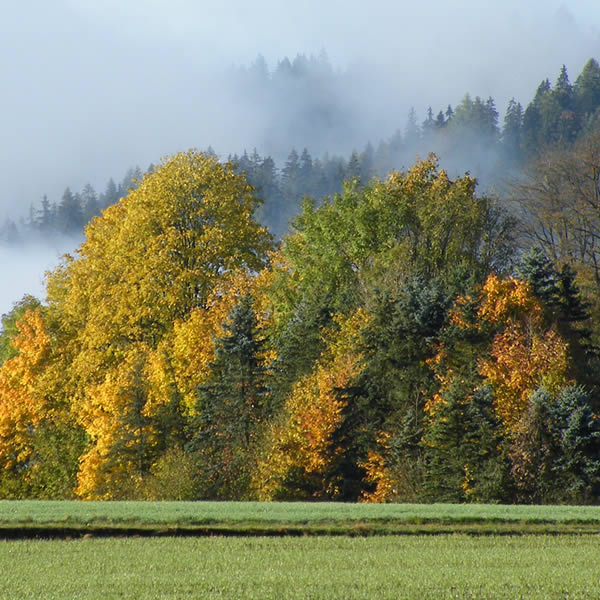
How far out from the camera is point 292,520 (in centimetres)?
2689

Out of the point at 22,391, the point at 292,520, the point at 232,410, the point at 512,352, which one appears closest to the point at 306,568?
the point at 292,520

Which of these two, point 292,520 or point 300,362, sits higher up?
point 300,362

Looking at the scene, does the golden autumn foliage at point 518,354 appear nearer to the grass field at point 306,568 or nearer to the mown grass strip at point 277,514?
the mown grass strip at point 277,514

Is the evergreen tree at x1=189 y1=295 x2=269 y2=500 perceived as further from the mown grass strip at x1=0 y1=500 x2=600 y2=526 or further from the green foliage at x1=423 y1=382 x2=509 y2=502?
the mown grass strip at x1=0 y1=500 x2=600 y2=526

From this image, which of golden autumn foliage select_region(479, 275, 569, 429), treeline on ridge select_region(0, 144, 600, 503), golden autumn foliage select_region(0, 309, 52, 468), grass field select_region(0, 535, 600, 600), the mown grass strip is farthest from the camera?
golden autumn foliage select_region(0, 309, 52, 468)

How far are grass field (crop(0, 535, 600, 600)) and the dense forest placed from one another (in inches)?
753

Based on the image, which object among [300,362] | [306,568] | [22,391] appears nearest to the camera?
[306,568]

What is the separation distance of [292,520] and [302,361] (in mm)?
27363

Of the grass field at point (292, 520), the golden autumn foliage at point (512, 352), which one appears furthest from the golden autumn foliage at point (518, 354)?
the grass field at point (292, 520)

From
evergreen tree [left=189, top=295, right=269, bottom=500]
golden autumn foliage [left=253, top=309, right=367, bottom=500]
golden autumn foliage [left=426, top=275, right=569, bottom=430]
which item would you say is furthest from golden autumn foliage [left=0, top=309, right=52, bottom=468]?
golden autumn foliage [left=426, top=275, right=569, bottom=430]

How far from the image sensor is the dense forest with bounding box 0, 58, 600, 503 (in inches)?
1725

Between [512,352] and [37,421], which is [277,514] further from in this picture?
[37,421]

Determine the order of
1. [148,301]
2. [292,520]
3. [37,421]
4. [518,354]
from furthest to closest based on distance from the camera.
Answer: [37,421] < [148,301] < [518,354] < [292,520]

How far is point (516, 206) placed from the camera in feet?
289
